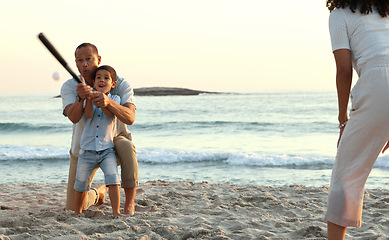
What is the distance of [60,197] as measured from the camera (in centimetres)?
493

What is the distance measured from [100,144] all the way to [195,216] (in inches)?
40.2

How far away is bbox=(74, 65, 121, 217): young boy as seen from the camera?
3447 mm

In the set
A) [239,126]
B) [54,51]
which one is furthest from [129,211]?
[239,126]

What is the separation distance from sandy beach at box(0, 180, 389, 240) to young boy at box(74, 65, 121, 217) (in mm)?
301

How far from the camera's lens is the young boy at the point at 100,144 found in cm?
345

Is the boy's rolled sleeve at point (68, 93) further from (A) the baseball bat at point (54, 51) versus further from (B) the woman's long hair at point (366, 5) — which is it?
(B) the woman's long hair at point (366, 5)

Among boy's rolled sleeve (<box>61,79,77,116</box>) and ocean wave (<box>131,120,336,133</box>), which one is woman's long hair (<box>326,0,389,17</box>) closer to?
boy's rolled sleeve (<box>61,79,77,116</box>)

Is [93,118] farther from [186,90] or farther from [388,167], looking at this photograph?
[186,90]

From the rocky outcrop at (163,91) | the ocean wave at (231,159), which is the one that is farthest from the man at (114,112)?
the rocky outcrop at (163,91)

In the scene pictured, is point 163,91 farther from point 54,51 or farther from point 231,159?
point 54,51

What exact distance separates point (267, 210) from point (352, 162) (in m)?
1.99

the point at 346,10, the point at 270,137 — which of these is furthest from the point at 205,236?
the point at 270,137

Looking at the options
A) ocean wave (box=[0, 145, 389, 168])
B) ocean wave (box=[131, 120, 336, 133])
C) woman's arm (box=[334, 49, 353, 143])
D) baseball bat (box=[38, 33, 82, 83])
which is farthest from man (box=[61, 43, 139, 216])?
ocean wave (box=[131, 120, 336, 133])

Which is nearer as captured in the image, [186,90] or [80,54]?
[80,54]
